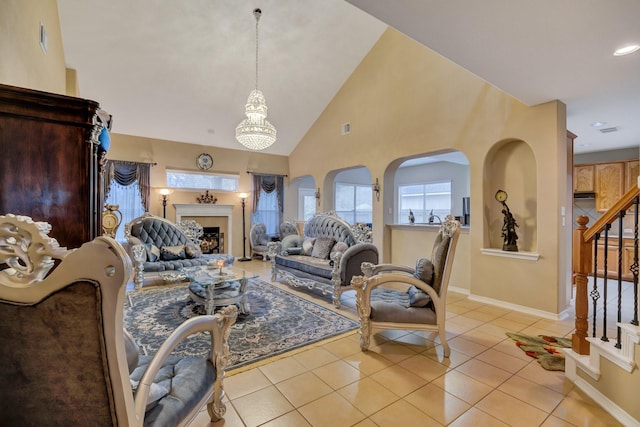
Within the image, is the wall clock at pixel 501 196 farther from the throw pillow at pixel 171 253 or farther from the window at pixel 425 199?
the throw pillow at pixel 171 253

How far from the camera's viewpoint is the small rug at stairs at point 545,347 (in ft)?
8.15

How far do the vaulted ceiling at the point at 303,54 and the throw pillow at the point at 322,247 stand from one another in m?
2.97

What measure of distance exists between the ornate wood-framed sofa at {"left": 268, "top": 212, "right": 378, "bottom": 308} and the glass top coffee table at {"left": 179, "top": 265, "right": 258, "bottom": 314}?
108 cm

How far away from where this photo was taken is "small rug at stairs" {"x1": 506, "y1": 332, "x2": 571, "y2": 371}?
8.15 feet

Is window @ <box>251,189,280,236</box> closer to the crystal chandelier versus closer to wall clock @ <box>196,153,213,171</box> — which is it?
wall clock @ <box>196,153,213,171</box>

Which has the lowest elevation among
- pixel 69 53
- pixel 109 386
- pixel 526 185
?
pixel 109 386

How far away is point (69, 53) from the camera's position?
4.51 m

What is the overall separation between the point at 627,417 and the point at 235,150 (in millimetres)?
7710

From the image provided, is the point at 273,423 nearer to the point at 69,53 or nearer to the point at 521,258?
the point at 521,258

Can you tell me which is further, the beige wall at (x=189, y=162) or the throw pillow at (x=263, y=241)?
the throw pillow at (x=263, y=241)

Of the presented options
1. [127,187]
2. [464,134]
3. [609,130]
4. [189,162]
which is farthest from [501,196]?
[127,187]

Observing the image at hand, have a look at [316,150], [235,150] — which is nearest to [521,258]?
[316,150]

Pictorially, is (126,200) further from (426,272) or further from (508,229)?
(508,229)

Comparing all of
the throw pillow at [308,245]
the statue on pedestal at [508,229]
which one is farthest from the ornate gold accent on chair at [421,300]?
the throw pillow at [308,245]
